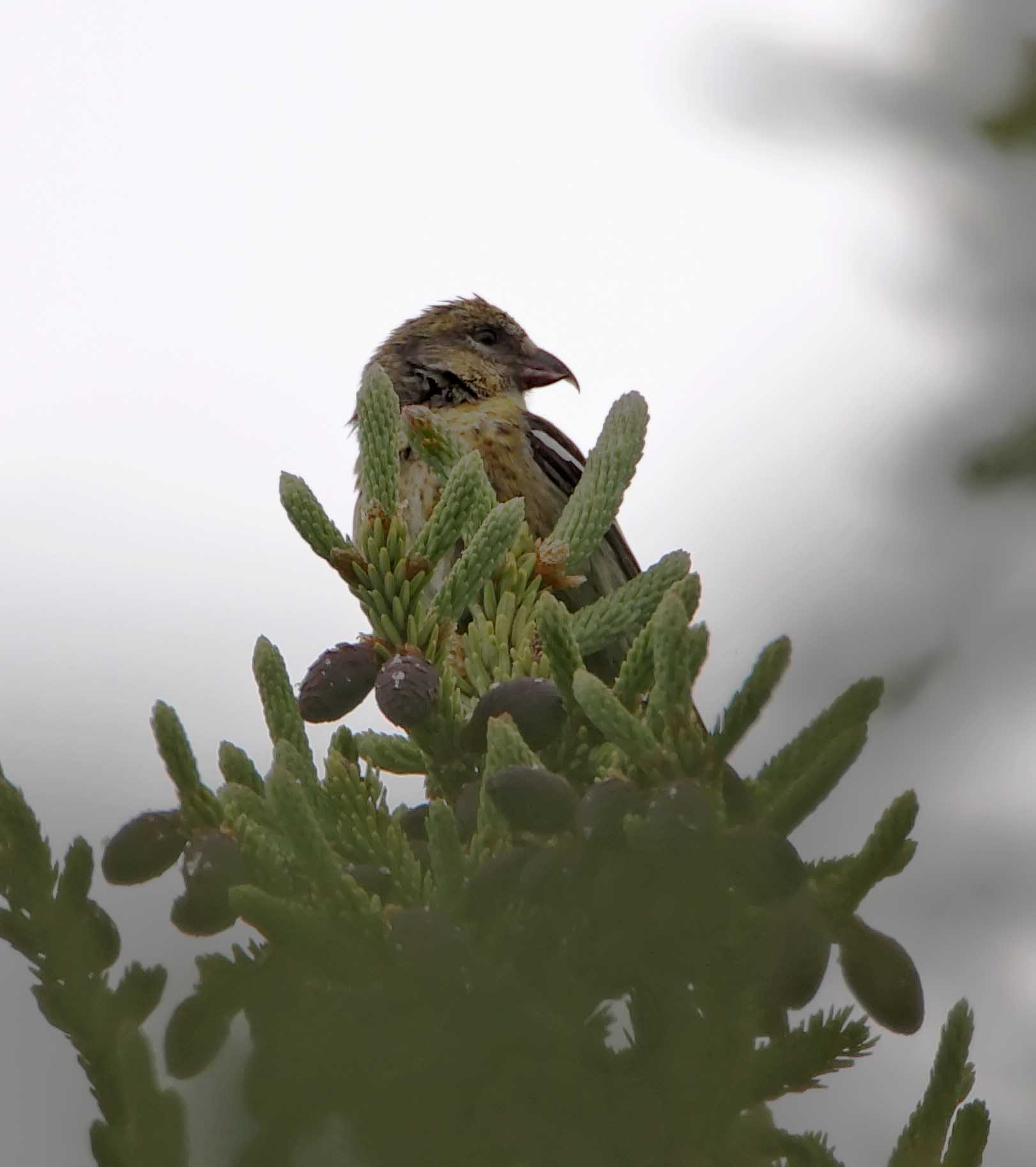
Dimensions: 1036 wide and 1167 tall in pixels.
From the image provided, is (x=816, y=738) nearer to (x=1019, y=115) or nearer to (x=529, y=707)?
(x=529, y=707)

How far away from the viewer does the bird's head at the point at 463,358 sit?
18.4 feet

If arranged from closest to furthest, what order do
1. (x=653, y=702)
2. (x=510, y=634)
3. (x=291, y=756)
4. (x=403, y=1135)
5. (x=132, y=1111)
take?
(x=403, y=1135) < (x=132, y=1111) < (x=653, y=702) < (x=291, y=756) < (x=510, y=634)

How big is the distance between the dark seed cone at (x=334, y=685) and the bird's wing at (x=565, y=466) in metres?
2.78

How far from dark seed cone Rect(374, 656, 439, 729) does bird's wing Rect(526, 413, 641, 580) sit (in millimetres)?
2790

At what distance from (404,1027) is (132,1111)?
0.83 ft

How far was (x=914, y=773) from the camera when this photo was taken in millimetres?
1158

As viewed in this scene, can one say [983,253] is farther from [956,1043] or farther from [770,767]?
[956,1043]

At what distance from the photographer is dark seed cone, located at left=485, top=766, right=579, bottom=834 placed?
5.27ft

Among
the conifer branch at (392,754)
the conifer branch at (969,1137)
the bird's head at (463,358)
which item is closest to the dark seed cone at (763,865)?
the conifer branch at (969,1137)

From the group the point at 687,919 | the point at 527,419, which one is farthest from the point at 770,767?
the point at 527,419

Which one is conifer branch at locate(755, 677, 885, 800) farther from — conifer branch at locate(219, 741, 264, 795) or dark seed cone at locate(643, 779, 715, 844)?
conifer branch at locate(219, 741, 264, 795)

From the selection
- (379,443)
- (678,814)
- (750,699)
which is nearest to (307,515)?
(379,443)

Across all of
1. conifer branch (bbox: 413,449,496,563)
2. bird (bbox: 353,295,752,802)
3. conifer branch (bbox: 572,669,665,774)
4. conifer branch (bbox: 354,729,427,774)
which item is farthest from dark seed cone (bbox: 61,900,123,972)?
bird (bbox: 353,295,752,802)

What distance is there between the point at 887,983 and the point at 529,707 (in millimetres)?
685
